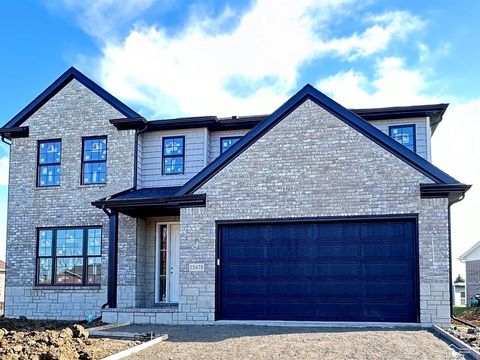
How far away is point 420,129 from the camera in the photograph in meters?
16.9

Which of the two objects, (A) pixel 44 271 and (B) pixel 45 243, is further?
(B) pixel 45 243

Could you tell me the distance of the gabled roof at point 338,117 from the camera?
13.3 meters

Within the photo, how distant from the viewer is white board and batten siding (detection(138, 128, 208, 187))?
17781mm

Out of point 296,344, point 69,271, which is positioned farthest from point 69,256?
point 296,344

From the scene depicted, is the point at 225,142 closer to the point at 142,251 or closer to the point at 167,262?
the point at 167,262

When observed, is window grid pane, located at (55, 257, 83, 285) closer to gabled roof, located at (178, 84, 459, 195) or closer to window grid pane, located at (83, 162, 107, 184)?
window grid pane, located at (83, 162, 107, 184)

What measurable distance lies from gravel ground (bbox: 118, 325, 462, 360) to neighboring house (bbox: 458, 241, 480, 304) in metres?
22.2

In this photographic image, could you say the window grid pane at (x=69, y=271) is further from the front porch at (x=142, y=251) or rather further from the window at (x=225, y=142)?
the window at (x=225, y=142)

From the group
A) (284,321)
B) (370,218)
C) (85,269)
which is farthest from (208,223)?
(85,269)

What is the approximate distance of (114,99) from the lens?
59.6ft

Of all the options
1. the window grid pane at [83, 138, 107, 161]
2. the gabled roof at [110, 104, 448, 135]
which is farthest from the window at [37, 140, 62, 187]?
the gabled roof at [110, 104, 448, 135]

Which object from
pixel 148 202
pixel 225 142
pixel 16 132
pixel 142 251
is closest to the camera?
pixel 148 202

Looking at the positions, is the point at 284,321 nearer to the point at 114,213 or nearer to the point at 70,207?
the point at 114,213

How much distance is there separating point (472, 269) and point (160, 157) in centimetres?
2316
